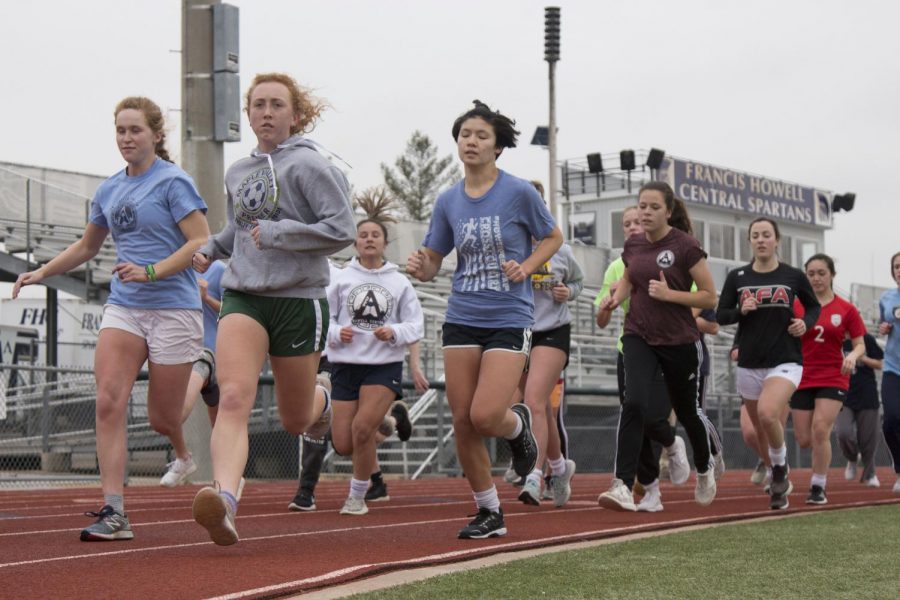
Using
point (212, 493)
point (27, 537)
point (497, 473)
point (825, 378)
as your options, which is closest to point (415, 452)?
point (497, 473)

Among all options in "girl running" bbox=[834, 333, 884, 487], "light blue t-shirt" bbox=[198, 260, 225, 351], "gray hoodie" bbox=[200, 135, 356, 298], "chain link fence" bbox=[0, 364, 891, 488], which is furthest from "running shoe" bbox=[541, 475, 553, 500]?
"girl running" bbox=[834, 333, 884, 487]

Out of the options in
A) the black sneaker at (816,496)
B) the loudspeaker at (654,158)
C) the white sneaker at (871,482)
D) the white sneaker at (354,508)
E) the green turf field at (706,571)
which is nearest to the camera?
the green turf field at (706,571)

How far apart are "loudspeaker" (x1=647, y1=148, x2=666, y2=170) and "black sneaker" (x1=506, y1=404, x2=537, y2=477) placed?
122ft

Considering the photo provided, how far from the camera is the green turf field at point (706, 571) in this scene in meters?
5.38

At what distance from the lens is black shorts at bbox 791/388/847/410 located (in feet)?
39.1

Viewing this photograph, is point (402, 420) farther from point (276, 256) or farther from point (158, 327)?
point (276, 256)

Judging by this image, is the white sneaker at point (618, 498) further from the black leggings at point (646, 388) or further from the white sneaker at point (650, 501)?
the white sneaker at point (650, 501)

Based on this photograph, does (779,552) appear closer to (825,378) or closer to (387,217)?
(387,217)

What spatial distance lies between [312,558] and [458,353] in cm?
141

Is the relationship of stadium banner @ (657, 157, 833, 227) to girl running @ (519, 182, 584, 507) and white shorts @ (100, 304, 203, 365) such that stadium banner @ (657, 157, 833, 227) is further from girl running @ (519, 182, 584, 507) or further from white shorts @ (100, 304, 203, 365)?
white shorts @ (100, 304, 203, 365)

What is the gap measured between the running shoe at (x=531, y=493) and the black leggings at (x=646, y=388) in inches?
33.9

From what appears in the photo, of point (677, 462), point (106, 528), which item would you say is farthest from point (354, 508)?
point (106, 528)

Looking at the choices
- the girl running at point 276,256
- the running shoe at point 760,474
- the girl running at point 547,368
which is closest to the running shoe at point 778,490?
the girl running at point 547,368

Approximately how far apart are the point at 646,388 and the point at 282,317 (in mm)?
3291
